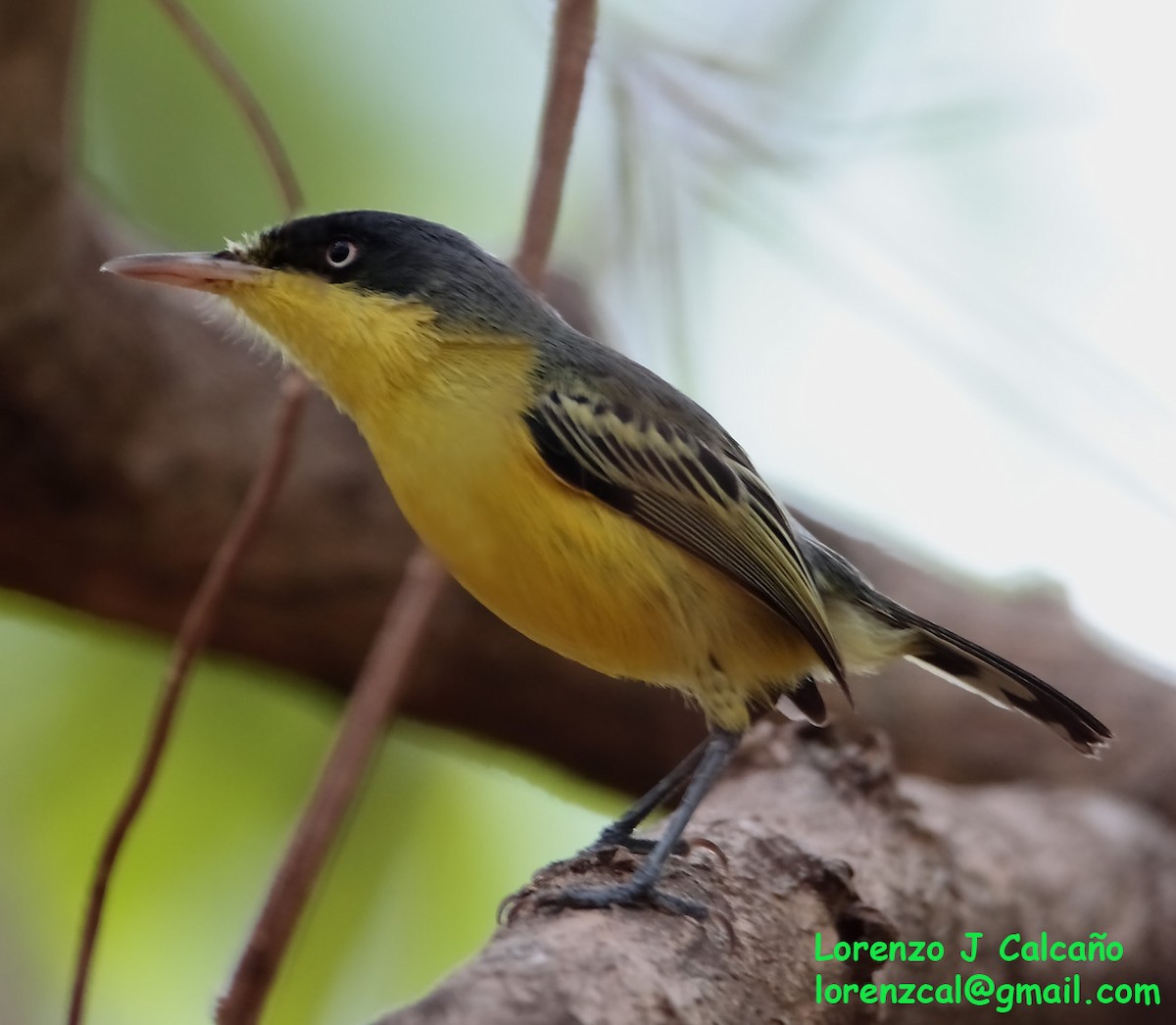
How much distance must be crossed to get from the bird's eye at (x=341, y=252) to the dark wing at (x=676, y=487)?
562 millimetres

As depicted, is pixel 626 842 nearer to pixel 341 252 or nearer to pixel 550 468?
pixel 550 468

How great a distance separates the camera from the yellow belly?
2520 millimetres

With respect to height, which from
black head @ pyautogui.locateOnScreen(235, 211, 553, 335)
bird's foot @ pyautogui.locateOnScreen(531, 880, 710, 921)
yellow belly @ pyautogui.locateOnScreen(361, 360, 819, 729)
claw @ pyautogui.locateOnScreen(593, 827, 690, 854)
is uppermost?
black head @ pyautogui.locateOnScreen(235, 211, 553, 335)

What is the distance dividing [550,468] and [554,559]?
0.19 metres

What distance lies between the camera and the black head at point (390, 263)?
2865 millimetres

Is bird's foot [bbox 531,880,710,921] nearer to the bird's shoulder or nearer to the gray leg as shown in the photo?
the gray leg

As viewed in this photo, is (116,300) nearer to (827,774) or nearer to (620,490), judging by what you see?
(620,490)

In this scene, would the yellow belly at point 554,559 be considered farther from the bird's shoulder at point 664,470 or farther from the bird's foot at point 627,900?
the bird's foot at point 627,900

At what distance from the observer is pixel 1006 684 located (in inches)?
126

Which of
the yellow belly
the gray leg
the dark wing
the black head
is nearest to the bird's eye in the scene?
the black head

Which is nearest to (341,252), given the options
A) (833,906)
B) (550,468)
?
(550,468)

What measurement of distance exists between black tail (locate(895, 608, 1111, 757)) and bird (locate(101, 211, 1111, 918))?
1 cm

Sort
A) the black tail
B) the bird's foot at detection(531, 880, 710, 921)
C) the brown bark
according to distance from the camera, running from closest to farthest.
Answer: the brown bark → the bird's foot at detection(531, 880, 710, 921) → the black tail

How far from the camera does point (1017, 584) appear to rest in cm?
523
